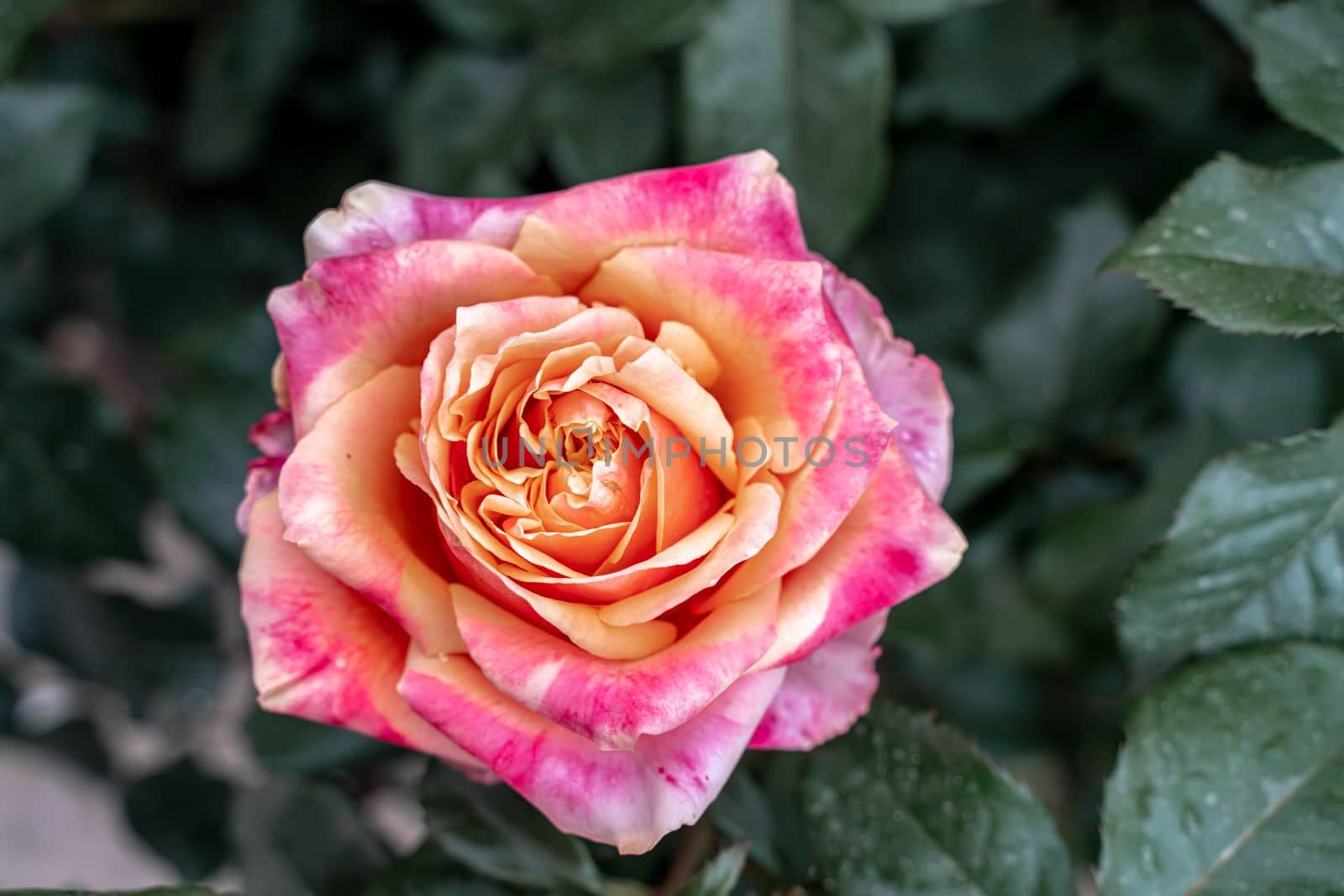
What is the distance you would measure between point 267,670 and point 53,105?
58 centimetres

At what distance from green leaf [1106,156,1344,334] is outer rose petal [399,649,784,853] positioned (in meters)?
0.26

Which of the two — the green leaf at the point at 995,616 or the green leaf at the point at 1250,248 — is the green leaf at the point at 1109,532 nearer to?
the green leaf at the point at 995,616

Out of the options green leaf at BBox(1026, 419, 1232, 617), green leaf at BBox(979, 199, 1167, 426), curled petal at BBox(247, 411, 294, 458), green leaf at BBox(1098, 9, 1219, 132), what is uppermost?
curled petal at BBox(247, 411, 294, 458)

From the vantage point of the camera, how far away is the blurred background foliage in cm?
64

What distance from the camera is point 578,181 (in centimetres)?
69

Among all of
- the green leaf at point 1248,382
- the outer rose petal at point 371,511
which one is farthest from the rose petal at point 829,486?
the green leaf at point 1248,382

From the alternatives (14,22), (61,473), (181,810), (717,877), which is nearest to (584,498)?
(717,877)

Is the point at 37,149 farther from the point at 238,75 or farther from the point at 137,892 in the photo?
the point at 137,892

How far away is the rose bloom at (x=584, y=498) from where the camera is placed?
0.38 m

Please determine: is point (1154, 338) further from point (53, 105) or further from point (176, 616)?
point (176, 616)

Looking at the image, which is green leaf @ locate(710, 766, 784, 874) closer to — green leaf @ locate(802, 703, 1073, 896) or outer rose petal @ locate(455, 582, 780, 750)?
green leaf @ locate(802, 703, 1073, 896)

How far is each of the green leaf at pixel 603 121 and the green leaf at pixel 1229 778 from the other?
462mm

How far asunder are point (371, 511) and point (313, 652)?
0.06m

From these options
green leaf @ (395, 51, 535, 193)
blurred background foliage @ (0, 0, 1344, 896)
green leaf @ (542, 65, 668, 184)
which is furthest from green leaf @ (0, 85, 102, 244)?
green leaf @ (542, 65, 668, 184)
